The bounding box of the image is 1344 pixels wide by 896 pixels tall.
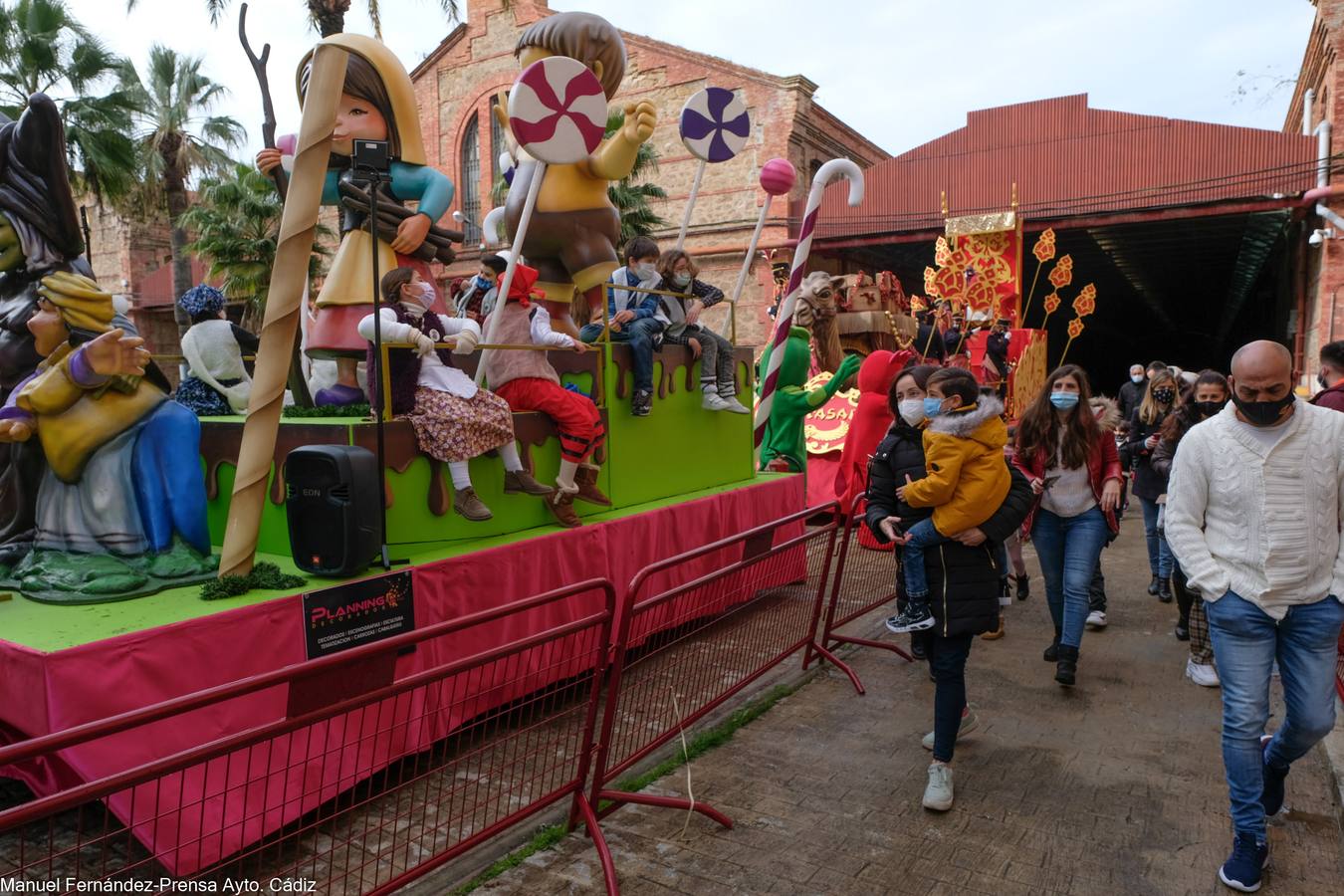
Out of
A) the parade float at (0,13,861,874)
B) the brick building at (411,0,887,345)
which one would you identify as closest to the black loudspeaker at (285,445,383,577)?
the parade float at (0,13,861,874)

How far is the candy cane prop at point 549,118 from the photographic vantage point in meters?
4.64

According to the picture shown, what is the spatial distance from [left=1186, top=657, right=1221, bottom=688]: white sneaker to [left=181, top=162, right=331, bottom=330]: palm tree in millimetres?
15790

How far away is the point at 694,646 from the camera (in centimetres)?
422

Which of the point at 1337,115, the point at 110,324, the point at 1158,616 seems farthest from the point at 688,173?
the point at 110,324

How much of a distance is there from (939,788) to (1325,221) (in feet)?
51.6

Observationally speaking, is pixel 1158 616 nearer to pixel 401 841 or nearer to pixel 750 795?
pixel 750 795

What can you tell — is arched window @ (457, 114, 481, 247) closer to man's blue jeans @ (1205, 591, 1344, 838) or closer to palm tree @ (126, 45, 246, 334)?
palm tree @ (126, 45, 246, 334)

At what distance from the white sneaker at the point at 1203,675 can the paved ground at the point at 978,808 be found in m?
0.08

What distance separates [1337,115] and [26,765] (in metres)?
18.5

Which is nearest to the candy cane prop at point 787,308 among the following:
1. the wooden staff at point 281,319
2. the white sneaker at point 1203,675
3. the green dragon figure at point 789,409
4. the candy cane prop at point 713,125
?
the green dragon figure at point 789,409

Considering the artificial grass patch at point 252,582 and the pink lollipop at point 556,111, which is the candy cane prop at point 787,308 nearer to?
the pink lollipop at point 556,111

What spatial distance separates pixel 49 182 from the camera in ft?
13.2

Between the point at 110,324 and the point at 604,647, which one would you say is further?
the point at 110,324

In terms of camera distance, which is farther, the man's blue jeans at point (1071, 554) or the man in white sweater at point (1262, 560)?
the man's blue jeans at point (1071, 554)
